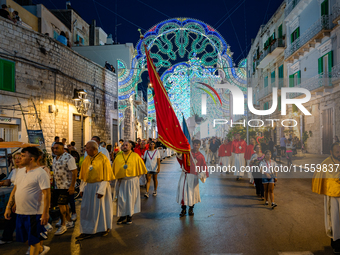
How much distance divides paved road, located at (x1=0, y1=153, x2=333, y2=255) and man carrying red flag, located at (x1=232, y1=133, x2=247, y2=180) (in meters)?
3.72

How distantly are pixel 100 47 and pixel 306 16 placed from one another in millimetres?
16211

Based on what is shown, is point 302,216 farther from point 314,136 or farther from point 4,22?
point 4,22

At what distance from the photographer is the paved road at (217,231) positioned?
13.8 feet

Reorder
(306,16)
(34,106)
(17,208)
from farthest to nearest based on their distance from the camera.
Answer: (306,16), (34,106), (17,208)

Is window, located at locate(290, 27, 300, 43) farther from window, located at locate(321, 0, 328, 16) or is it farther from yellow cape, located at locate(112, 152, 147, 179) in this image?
yellow cape, located at locate(112, 152, 147, 179)

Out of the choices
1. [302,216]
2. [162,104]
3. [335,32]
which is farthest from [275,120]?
[335,32]

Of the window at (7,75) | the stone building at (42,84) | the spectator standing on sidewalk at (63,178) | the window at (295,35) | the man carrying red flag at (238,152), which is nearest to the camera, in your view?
the spectator standing on sidewalk at (63,178)

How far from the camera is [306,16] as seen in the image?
17.2 meters

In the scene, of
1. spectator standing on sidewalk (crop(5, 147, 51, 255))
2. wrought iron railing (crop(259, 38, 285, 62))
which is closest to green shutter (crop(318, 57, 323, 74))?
wrought iron railing (crop(259, 38, 285, 62))

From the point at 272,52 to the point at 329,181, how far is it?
20.8m

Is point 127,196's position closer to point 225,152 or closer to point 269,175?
point 269,175

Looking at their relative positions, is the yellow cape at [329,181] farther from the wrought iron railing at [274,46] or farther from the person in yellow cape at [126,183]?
the wrought iron railing at [274,46]

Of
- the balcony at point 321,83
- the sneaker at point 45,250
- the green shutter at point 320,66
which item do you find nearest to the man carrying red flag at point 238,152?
the balcony at point 321,83

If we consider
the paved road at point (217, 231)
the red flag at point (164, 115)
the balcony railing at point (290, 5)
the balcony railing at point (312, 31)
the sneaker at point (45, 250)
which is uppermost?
the balcony railing at point (290, 5)
